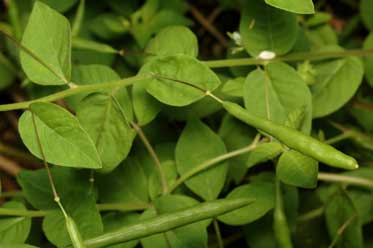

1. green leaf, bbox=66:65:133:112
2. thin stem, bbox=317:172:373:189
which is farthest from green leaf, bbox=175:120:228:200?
thin stem, bbox=317:172:373:189

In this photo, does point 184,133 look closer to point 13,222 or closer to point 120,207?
point 120,207

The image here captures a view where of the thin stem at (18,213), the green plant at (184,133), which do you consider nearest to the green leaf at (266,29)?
the green plant at (184,133)

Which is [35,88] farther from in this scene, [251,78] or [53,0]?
[251,78]

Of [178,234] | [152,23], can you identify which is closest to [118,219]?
[178,234]

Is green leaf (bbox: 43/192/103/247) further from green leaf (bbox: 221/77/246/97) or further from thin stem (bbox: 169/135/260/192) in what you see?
green leaf (bbox: 221/77/246/97)

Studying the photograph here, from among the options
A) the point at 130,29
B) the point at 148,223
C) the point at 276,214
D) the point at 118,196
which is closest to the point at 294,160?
the point at 276,214
